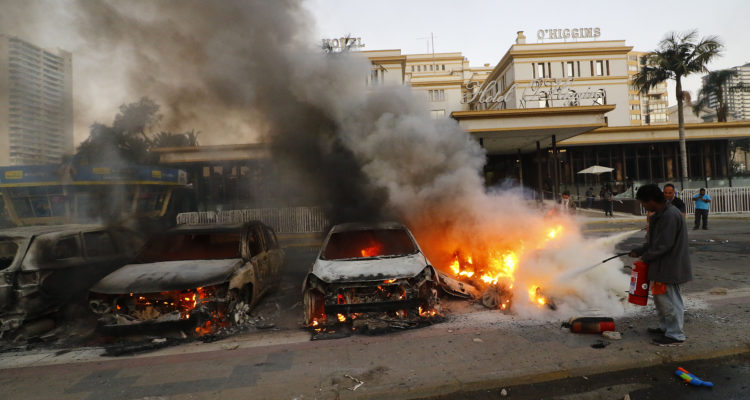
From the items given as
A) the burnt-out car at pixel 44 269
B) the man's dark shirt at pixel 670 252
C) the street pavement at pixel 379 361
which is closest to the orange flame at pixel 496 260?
the street pavement at pixel 379 361

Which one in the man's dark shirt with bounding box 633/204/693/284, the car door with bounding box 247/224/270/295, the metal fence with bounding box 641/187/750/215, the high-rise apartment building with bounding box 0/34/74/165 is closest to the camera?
the man's dark shirt with bounding box 633/204/693/284

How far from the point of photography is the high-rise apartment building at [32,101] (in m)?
5.47

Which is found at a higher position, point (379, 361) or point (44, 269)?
point (44, 269)

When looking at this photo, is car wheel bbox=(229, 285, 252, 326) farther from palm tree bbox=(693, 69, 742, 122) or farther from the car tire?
palm tree bbox=(693, 69, 742, 122)

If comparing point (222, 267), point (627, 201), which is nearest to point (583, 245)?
point (222, 267)

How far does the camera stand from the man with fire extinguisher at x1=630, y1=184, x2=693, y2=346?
4004 mm

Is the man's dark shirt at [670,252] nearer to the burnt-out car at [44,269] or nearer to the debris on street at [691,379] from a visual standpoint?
the debris on street at [691,379]

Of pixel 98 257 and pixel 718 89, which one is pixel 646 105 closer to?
pixel 718 89

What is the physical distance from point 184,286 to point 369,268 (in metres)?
2.28

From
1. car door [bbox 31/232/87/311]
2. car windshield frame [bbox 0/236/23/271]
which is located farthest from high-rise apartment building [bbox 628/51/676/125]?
car windshield frame [bbox 0/236/23/271]

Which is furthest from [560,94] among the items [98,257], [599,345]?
[98,257]

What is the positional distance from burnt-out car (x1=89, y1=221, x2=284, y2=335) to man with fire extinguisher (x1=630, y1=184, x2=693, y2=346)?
4988 mm

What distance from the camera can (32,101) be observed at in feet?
19.0

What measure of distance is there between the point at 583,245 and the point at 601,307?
1.03 m
